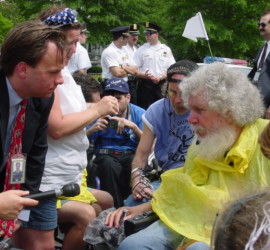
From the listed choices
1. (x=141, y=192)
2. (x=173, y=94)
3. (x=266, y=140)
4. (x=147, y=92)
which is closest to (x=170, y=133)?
(x=173, y=94)

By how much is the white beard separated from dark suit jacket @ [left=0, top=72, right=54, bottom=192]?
0.88m

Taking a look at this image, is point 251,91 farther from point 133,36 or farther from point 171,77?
point 133,36

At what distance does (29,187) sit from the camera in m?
2.62

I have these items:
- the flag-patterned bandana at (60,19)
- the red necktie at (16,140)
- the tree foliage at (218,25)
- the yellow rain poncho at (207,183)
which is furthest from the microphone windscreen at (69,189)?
the tree foliage at (218,25)

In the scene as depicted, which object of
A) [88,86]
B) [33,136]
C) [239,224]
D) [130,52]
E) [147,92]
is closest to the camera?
[239,224]

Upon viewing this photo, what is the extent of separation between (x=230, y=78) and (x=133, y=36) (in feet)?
21.5

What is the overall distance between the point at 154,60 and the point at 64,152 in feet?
18.2

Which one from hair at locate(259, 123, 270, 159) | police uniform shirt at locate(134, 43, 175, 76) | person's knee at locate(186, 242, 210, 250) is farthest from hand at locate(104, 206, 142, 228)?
police uniform shirt at locate(134, 43, 175, 76)

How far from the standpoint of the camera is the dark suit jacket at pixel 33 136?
229 centimetres

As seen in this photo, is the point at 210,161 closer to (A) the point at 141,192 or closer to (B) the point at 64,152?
(A) the point at 141,192

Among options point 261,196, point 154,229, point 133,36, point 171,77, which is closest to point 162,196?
point 154,229

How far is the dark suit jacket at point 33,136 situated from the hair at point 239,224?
145 centimetres

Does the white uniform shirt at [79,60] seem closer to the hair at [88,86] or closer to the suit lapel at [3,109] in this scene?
the hair at [88,86]

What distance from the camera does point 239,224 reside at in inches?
41.4
